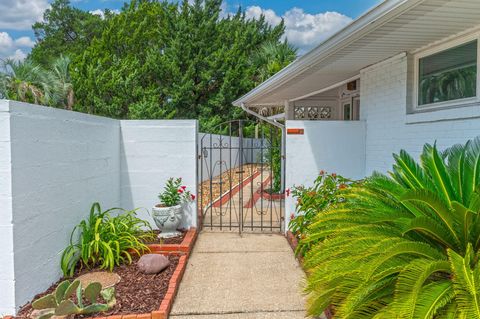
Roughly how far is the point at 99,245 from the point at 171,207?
1355mm

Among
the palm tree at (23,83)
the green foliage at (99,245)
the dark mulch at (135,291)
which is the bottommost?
the dark mulch at (135,291)

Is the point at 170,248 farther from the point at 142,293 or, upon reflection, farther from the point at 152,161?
the point at 152,161

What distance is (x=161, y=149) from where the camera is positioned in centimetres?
618

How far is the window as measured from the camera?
4.12m

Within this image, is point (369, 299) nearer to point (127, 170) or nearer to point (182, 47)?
point (127, 170)

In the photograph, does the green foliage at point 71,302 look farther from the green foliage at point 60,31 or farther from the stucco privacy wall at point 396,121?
the green foliage at point 60,31

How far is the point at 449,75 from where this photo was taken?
4.48 m

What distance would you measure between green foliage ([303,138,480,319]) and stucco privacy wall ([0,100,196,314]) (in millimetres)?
2808

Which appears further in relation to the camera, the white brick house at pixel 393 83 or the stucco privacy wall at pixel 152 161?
the stucco privacy wall at pixel 152 161

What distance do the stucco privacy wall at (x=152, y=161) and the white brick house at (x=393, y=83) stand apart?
1.77 meters

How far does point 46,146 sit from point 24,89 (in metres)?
14.3

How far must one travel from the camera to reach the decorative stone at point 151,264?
439 cm

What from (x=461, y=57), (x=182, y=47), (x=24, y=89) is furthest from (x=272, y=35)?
(x=461, y=57)

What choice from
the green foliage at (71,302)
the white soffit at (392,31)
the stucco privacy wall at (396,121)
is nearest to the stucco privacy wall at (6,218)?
the green foliage at (71,302)
